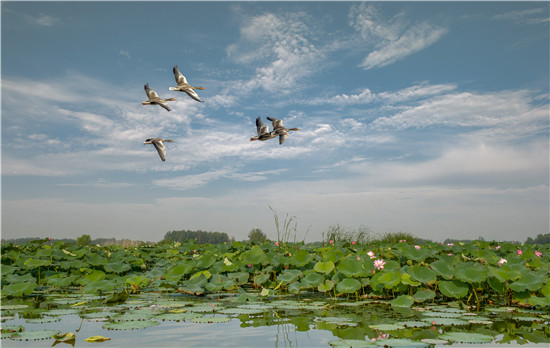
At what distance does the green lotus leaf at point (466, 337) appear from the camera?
2682 millimetres

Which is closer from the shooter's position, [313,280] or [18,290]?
[18,290]

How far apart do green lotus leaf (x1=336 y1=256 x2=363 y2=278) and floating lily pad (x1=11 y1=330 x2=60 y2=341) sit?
305 centimetres

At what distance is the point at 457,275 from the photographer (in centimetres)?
425

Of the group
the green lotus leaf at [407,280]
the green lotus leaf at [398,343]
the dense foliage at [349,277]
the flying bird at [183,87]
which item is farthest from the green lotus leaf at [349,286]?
the flying bird at [183,87]

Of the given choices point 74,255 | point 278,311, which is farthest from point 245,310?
point 74,255

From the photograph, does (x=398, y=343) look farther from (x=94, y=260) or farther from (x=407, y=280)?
(x=94, y=260)

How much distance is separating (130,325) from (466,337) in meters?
2.53

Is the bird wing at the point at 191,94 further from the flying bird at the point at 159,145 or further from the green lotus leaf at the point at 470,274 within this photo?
the green lotus leaf at the point at 470,274

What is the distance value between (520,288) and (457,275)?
602 millimetres

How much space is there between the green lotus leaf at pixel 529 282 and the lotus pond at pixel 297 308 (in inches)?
0.5

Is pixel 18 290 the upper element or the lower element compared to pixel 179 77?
lower

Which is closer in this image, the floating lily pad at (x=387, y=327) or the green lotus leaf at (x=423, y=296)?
the floating lily pad at (x=387, y=327)

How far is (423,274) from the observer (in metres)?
4.34

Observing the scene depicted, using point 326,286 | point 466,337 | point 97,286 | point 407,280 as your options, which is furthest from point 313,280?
point 97,286
